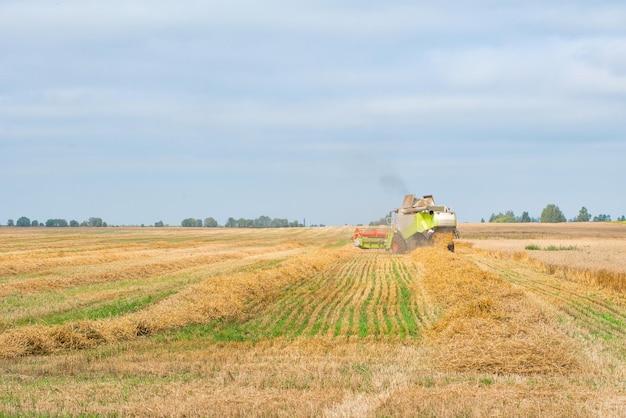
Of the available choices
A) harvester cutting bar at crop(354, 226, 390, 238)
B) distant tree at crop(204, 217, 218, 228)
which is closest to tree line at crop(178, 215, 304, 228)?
distant tree at crop(204, 217, 218, 228)

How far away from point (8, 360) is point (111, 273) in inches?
574

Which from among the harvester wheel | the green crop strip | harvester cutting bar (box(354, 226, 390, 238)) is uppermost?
harvester cutting bar (box(354, 226, 390, 238))

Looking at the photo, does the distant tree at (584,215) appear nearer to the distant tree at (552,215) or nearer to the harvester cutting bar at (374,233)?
the distant tree at (552,215)

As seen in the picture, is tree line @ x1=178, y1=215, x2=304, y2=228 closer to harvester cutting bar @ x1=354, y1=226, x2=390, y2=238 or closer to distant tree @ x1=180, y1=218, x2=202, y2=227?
distant tree @ x1=180, y1=218, x2=202, y2=227

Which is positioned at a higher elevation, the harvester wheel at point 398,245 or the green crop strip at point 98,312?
the harvester wheel at point 398,245

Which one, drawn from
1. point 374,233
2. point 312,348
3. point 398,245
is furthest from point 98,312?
point 374,233

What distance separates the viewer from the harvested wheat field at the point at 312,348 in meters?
7.89

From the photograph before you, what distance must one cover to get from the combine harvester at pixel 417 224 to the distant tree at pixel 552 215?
4692 inches

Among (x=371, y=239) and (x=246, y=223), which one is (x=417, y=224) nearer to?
(x=371, y=239)

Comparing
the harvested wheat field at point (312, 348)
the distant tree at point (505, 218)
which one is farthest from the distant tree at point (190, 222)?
the harvested wheat field at point (312, 348)

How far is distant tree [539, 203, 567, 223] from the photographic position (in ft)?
497

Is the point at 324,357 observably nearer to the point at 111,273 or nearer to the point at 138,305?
the point at 138,305

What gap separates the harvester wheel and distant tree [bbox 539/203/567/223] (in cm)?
12023

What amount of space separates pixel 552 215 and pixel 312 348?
151 metres
